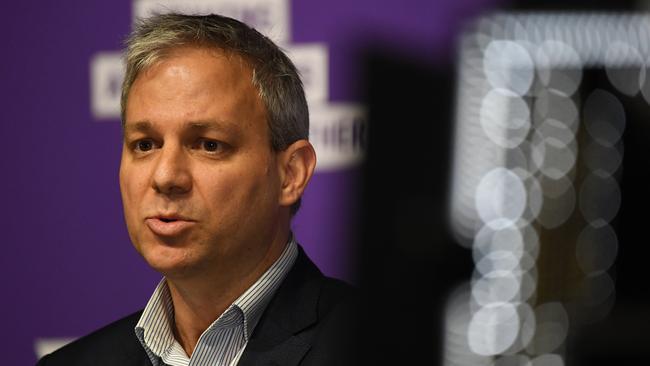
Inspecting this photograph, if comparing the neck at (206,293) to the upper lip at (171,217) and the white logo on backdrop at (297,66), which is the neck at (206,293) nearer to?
the upper lip at (171,217)

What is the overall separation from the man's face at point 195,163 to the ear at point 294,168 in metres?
0.06

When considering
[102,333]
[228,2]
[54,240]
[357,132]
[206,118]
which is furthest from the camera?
[54,240]

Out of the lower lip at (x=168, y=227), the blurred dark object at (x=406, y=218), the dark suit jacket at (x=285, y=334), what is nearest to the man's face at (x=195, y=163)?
the lower lip at (x=168, y=227)

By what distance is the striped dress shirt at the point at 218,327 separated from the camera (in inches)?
64.2

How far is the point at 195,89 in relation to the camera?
5.18 feet

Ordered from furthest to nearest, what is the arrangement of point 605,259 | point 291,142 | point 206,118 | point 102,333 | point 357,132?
point 357,132, point 102,333, point 291,142, point 206,118, point 605,259

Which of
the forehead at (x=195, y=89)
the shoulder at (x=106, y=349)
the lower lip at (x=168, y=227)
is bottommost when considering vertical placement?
the shoulder at (x=106, y=349)

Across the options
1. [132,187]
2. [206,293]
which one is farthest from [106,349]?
[132,187]

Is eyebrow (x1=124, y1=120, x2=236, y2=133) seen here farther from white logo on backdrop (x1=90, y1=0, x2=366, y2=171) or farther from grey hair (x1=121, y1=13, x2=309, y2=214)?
white logo on backdrop (x1=90, y1=0, x2=366, y2=171)

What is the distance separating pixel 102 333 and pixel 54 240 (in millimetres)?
811

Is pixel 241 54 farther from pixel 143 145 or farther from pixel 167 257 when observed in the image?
pixel 167 257

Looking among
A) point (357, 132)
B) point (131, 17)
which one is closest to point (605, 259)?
point (357, 132)

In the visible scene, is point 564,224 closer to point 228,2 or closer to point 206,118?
point 206,118

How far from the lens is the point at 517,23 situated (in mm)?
614
